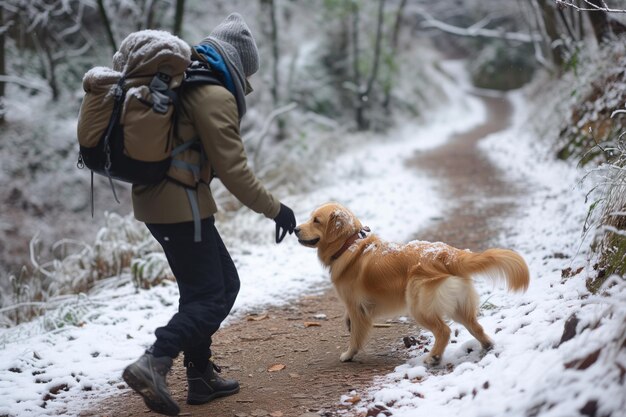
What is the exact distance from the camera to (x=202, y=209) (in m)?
3.23

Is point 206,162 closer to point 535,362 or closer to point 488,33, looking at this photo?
point 535,362

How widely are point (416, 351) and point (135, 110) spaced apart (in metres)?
2.54

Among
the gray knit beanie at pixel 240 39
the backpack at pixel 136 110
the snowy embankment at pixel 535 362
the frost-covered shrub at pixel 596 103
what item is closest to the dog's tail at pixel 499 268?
the snowy embankment at pixel 535 362

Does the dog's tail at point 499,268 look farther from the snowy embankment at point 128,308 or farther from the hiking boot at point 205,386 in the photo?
the snowy embankment at point 128,308

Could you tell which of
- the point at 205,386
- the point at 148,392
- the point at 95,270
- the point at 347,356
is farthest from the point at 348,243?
the point at 95,270

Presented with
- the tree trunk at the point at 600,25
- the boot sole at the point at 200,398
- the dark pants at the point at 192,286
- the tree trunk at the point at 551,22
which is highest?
the tree trunk at the point at 551,22

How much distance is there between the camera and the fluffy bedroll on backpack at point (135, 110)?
294cm

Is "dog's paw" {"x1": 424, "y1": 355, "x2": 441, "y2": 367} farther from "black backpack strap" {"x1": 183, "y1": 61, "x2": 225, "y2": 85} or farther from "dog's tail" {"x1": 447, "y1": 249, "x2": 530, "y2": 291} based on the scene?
"black backpack strap" {"x1": 183, "y1": 61, "x2": 225, "y2": 85}

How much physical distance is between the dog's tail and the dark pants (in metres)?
1.49

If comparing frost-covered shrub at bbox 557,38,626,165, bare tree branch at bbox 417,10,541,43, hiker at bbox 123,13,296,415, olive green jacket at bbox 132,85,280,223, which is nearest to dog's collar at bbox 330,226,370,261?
hiker at bbox 123,13,296,415

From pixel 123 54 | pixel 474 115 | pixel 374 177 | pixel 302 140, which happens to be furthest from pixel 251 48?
pixel 474 115

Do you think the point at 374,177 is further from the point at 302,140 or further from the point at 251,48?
the point at 251,48

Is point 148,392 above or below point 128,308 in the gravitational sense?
above

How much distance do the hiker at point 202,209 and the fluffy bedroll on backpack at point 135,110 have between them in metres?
0.14
